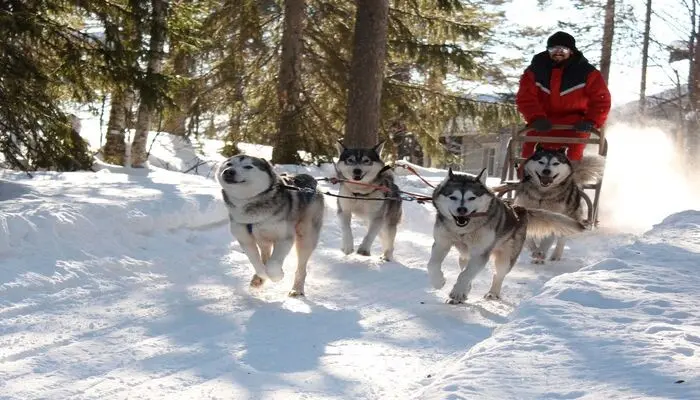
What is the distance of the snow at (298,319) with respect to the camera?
9.20 feet

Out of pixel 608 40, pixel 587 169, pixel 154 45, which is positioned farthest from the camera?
pixel 608 40

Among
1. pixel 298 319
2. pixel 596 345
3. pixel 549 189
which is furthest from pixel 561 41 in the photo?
pixel 596 345

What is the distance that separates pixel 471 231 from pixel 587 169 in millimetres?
3132

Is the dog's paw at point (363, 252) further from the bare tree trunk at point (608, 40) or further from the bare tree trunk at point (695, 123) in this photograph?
the bare tree trunk at point (608, 40)

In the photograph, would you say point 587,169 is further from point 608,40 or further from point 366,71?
point 608,40

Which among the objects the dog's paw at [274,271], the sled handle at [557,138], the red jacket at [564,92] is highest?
the red jacket at [564,92]

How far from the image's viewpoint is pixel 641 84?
29.6 m

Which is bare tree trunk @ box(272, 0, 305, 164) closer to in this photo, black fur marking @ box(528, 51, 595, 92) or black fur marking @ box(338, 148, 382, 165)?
black fur marking @ box(338, 148, 382, 165)

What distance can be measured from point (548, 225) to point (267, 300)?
228cm

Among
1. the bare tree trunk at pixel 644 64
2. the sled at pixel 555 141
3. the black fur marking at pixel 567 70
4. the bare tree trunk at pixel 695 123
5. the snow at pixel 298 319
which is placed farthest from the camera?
the bare tree trunk at pixel 644 64

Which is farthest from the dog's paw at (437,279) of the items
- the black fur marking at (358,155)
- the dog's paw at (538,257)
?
the black fur marking at (358,155)

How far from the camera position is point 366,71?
1006 cm

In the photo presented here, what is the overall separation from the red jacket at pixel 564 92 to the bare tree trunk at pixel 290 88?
205 inches

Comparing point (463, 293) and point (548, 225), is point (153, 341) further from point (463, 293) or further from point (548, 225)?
point (548, 225)
